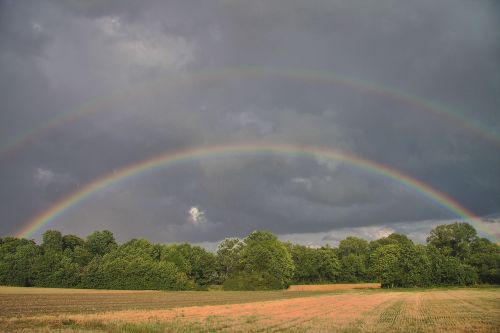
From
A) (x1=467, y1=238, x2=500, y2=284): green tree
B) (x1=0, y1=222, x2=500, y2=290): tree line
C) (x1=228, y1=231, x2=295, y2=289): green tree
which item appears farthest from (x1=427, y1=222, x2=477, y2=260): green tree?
(x1=228, y1=231, x2=295, y2=289): green tree

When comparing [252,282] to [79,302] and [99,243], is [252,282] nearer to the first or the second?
[99,243]

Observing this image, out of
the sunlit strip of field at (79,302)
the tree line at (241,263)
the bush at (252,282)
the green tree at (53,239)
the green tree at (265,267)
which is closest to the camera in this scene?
the sunlit strip of field at (79,302)

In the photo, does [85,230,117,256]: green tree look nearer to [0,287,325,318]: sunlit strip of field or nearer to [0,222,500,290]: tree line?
[0,222,500,290]: tree line

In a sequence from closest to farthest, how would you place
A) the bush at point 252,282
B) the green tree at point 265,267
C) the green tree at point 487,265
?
the bush at point 252,282 → the green tree at point 265,267 → the green tree at point 487,265

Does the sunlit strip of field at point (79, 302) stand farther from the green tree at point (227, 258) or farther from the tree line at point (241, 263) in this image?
the green tree at point (227, 258)

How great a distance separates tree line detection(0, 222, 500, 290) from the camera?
117125 mm

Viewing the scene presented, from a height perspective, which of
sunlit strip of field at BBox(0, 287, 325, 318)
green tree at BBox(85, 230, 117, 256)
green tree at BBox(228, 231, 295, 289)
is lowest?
sunlit strip of field at BBox(0, 287, 325, 318)

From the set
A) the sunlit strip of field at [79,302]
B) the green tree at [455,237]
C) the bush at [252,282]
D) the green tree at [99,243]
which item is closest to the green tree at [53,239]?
the green tree at [99,243]

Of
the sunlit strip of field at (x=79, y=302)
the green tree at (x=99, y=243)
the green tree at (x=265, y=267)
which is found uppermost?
the green tree at (x=99, y=243)

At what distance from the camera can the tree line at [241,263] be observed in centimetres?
11712

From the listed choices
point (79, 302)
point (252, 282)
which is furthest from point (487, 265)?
point (79, 302)

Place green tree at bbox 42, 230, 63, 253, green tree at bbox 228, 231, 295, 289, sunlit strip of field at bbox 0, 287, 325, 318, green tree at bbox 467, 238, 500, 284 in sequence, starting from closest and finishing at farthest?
sunlit strip of field at bbox 0, 287, 325, 318, green tree at bbox 228, 231, 295, 289, green tree at bbox 467, 238, 500, 284, green tree at bbox 42, 230, 63, 253

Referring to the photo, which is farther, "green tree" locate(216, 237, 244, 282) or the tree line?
"green tree" locate(216, 237, 244, 282)

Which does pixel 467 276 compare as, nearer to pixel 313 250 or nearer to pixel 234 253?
pixel 313 250
